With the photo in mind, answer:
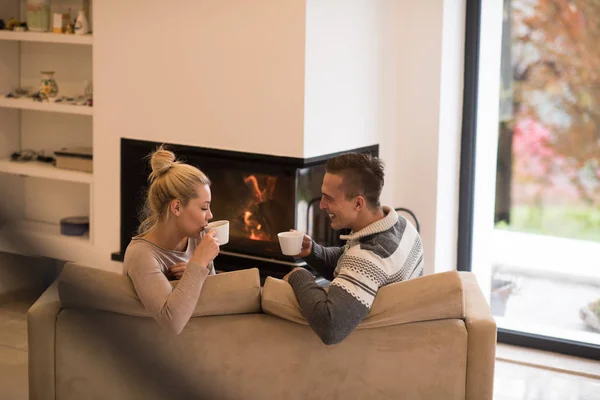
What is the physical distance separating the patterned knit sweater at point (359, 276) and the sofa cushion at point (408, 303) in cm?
4

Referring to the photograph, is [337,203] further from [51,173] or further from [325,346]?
[51,173]

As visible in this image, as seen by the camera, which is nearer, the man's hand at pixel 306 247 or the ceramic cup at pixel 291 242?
the ceramic cup at pixel 291 242

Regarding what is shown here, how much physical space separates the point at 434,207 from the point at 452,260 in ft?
1.06

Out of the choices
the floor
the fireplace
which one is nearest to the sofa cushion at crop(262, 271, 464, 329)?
the floor

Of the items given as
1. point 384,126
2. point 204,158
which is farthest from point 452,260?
point 204,158

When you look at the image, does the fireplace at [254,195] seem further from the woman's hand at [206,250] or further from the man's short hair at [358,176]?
the woman's hand at [206,250]

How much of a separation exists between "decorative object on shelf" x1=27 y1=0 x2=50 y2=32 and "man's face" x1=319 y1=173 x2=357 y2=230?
228cm

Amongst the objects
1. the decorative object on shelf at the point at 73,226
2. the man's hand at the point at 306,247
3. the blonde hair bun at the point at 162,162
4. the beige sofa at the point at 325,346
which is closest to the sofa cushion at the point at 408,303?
the beige sofa at the point at 325,346

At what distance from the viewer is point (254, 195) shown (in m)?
3.62

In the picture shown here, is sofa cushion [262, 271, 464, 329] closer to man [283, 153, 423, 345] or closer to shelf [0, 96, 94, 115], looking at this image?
man [283, 153, 423, 345]

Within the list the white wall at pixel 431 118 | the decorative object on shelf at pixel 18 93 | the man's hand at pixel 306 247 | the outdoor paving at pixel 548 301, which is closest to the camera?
the man's hand at pixel 306 247

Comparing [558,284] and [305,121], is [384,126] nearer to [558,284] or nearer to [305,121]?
[305,121]

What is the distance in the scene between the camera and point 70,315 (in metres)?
2.16

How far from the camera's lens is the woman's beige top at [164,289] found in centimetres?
199
